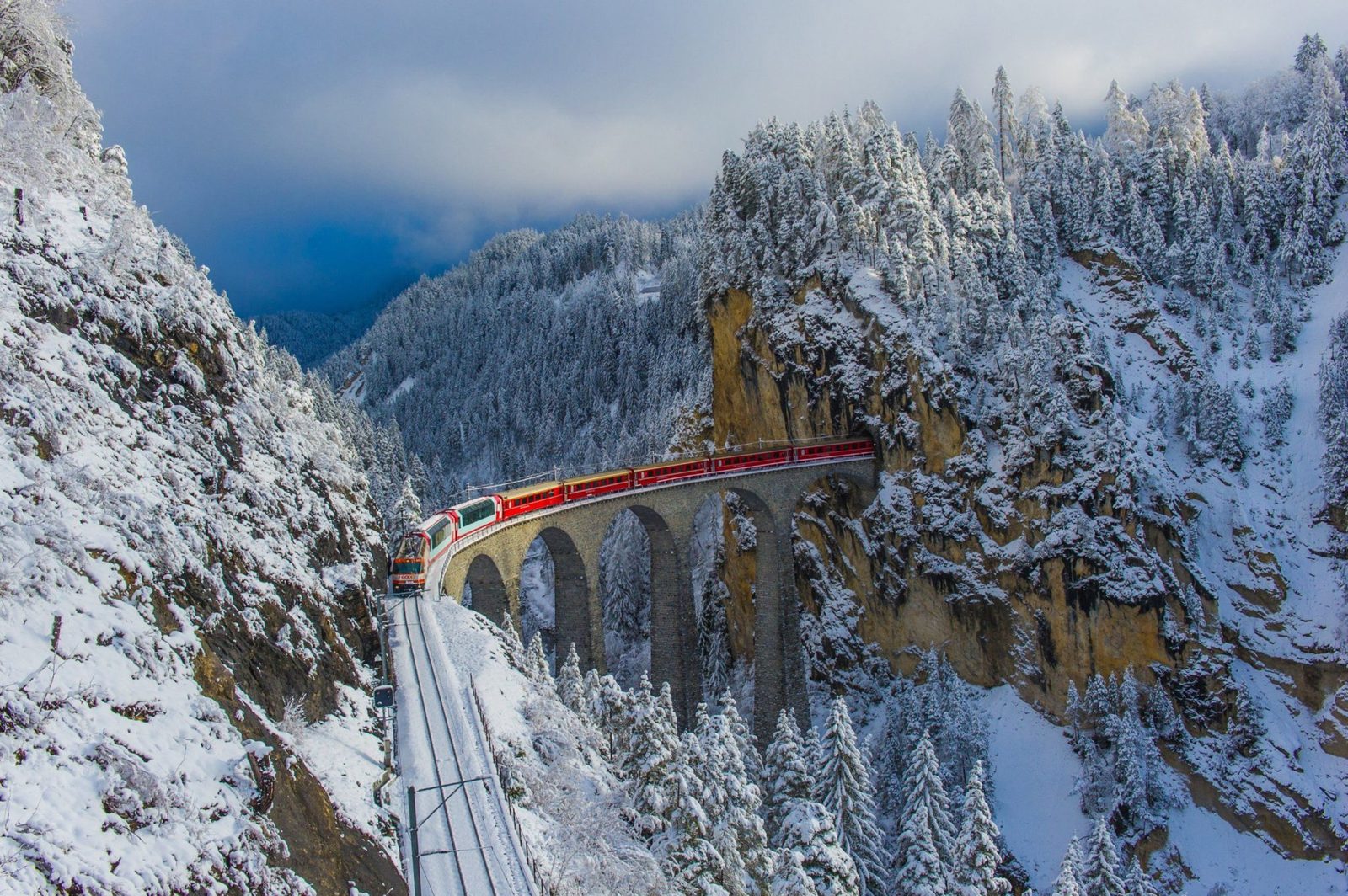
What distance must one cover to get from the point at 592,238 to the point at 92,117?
178 meters

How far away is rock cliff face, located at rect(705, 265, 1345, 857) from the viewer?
1671 inches

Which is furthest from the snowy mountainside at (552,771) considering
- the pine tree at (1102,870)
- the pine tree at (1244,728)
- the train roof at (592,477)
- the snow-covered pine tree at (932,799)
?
the pine tree at (1244,728)

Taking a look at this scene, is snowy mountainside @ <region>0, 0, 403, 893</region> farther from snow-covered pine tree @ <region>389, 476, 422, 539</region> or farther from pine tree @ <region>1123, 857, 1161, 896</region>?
snow-covered pine tree @ <region>389, 476, 422, 539</region>

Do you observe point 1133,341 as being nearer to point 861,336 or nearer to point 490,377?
point 861,336

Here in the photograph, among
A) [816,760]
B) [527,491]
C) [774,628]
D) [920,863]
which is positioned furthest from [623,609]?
[920,863]

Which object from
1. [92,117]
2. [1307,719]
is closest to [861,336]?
[1307,719]

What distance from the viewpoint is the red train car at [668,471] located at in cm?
4362

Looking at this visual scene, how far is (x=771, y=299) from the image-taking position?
200 feet

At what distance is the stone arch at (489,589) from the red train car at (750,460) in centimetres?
1516

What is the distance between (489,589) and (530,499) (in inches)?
208

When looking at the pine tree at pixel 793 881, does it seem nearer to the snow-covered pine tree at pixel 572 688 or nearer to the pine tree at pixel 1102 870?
the snow-covered pine tree at pixel 572 688

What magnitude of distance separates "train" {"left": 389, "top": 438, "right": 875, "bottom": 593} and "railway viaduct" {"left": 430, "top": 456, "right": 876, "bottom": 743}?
0.44 m

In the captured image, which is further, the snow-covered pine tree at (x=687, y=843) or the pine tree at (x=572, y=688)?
the pine tree at (x=572, y=688)

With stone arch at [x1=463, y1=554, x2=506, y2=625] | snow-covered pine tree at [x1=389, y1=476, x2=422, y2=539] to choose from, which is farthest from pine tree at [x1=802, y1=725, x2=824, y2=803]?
snow-covered pine tree at [x1=389, y1=476, x2=422, y2=539]
